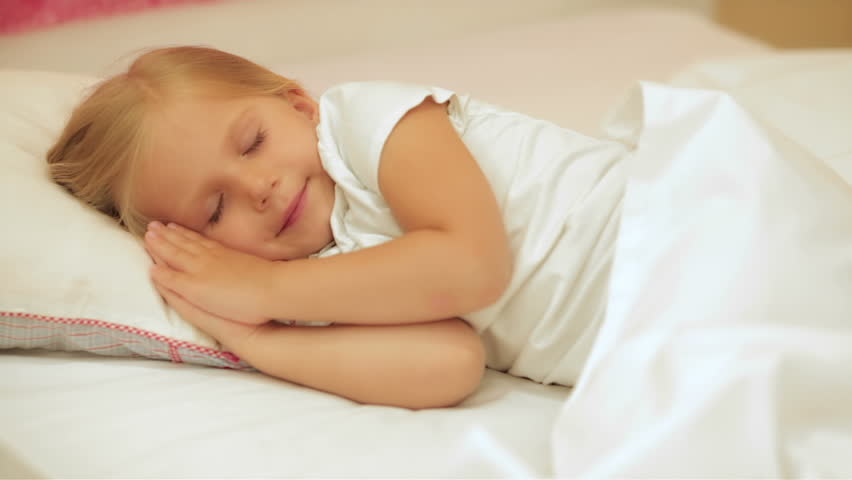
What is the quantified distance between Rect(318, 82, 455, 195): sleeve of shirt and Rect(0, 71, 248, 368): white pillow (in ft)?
0.84

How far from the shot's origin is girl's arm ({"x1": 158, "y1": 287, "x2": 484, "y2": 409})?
0.86 meters

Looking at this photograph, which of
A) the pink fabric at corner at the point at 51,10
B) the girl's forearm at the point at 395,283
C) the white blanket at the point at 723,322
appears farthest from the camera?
the pink fabric at corner at the point at 51,10

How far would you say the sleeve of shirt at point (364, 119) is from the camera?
35.8 inches

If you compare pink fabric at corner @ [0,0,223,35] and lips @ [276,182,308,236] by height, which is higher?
pink fabric at corner @ [0,0,223,35]

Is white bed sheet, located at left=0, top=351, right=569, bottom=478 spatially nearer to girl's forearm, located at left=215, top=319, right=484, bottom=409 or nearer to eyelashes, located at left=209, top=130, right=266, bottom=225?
girl's forearm, located at left=215, top=319, right=484, bottom=409

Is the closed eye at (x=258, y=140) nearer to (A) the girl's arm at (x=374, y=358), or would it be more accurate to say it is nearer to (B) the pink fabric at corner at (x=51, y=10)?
(A) the girl's arm at (x=374, y=358)

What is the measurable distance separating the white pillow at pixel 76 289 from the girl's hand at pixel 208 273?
24 millimetres

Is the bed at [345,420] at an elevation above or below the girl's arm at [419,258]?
below

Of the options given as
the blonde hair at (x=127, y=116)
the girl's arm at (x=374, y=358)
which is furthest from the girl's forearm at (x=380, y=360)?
the blonde hair at (x=127, y=116)

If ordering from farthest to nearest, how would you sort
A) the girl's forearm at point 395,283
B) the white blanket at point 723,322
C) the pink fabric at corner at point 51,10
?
the pink fabric at corner at point 51,10 → the girl's forearm at point 395,283 → the white blanket at point 723,322

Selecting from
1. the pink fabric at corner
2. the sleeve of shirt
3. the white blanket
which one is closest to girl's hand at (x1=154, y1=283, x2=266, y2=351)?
the sleeve of shirt

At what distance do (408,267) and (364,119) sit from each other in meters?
0.20

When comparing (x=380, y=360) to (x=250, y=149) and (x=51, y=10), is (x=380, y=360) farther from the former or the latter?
(x=51, y=10)

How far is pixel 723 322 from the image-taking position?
2.45 feet
